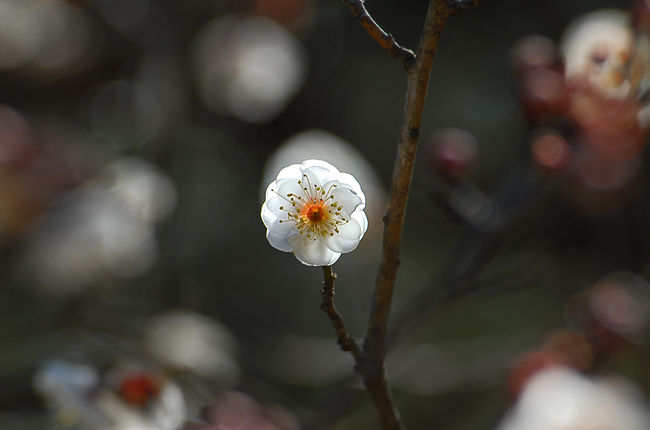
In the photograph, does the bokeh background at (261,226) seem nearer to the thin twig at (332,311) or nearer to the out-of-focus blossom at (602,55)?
the out-of-focus blossom at (602,55)

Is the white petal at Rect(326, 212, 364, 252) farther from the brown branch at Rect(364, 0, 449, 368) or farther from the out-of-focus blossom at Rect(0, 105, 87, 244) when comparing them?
the out-of-focus blossom at Rect(0, 105, 87, 244)

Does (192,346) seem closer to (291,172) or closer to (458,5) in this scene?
(291,172)

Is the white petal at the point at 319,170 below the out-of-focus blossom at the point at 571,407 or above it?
above

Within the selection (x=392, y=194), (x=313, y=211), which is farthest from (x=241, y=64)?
(x=392, y=194)

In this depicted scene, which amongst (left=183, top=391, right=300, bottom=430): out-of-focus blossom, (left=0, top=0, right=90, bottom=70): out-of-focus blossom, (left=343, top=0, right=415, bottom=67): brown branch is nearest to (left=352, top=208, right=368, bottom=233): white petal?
(left=343, top=0, right=415, bottom=67): brown branch

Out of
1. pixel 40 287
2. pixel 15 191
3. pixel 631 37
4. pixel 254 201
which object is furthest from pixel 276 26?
pixel 631 37

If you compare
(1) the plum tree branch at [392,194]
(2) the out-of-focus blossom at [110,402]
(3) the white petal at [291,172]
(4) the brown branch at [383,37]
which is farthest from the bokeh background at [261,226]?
(4) the brown branch at [383,37]
